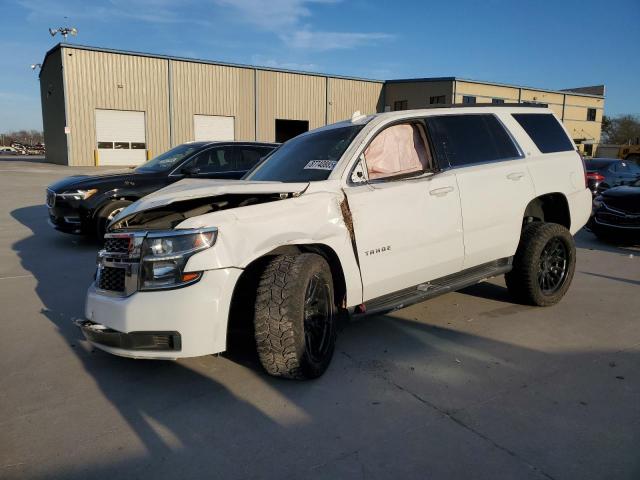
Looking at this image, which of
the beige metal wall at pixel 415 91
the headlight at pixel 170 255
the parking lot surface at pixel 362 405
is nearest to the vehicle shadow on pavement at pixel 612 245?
the parking lot surface at pixel 362 405

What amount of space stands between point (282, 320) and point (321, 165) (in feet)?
4.75

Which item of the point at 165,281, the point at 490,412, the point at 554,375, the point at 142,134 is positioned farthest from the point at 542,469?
the point at 142,134

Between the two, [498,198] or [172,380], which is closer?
[172,380]

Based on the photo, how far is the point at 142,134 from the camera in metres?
33.3

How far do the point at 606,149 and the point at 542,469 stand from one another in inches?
2219

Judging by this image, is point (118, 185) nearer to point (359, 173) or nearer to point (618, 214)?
point (359, 173)

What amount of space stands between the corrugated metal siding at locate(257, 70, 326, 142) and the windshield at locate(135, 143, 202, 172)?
28606 millimetres

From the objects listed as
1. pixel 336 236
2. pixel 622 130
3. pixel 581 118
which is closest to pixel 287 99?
pixel 581 118

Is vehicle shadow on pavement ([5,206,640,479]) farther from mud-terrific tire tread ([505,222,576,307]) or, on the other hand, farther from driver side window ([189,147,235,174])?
driver side window ([189,147,235,174])

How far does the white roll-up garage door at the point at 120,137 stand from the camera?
32.2m

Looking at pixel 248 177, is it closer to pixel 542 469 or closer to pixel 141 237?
pixel 141 237

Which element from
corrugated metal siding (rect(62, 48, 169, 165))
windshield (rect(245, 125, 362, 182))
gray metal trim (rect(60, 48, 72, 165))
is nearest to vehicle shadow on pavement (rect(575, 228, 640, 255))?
windshield (rect(245, 125, 362, 182))

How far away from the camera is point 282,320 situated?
10.8 feet

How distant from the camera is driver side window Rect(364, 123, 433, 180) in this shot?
425 centimetres
